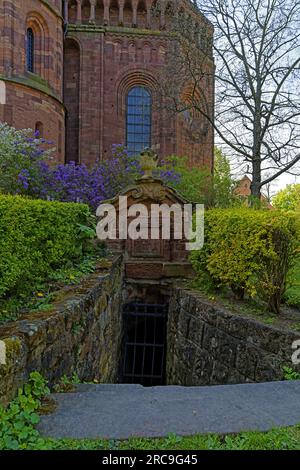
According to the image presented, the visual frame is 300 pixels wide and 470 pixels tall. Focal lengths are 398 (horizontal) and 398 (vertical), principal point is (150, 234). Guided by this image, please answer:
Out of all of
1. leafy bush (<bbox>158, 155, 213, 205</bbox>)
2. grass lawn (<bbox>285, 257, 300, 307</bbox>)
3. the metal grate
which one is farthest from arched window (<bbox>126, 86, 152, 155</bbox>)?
grass lawn (<bbox>285, 257, 300, 307</bbox>)

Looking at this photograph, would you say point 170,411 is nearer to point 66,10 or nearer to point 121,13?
point 121,13

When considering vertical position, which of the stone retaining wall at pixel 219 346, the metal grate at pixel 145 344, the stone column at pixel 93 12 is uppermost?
the stone column at pixel 93 12

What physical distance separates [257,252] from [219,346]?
4.47 ft

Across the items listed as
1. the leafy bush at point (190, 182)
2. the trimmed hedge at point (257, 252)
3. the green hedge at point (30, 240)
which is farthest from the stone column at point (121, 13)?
the trimmed hedge at point (257, 252)

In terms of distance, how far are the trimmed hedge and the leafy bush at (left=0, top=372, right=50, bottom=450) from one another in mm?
3383

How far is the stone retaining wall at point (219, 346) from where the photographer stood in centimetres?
431

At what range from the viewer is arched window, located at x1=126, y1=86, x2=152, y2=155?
20.8 metres

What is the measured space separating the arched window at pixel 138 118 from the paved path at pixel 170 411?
18.5 metres

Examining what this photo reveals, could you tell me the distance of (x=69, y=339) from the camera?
13.2ft

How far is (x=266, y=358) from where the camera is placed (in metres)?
4.38

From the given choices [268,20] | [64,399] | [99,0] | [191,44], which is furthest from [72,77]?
[64,399]

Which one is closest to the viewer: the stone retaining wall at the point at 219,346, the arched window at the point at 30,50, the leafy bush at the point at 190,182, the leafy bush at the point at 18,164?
the stone retaining wall at the point at 219,346

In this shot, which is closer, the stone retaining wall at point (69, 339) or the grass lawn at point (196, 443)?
the grass lawn at point (196, 443)

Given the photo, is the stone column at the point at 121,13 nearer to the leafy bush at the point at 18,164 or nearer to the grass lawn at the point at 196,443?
the leafy bush at the point at 18,164
